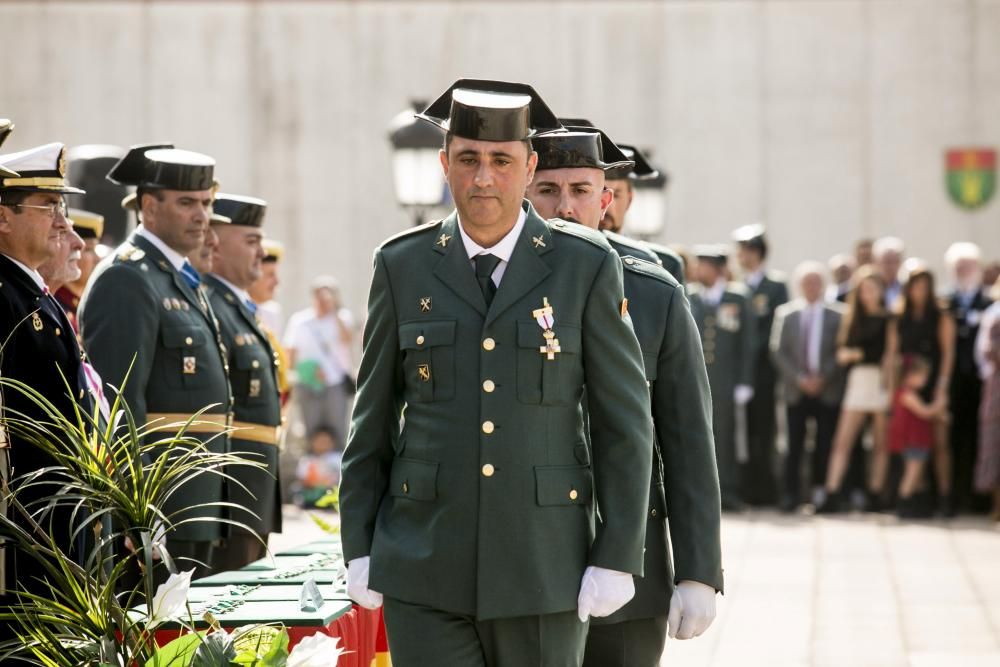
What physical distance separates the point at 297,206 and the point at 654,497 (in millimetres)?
17788

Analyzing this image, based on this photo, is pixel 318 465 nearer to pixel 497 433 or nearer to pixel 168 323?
pixel 168 323

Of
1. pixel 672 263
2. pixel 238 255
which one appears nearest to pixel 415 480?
pixel 672 263

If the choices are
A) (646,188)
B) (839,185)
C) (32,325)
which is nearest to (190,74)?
(839,185)

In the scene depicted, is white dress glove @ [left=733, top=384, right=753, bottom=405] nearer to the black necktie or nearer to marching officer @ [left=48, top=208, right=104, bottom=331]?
marching officer @ [left=48, top=208, right=104, bottom=331]

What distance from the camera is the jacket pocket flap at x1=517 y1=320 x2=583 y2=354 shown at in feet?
12.8

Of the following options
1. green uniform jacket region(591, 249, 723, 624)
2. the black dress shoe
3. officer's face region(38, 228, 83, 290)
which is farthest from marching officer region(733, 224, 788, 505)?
green uniform jacket region(591, 249, 723, 624)

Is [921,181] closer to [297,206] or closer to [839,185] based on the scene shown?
[839,185]

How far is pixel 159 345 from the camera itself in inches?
259

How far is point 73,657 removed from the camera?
12.7 feet

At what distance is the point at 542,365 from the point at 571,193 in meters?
1.19

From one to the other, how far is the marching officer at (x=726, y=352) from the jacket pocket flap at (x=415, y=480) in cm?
1045

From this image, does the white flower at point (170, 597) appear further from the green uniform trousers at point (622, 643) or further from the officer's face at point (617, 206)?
the officer's face at point (617, 206)

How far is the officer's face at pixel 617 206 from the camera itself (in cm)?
591

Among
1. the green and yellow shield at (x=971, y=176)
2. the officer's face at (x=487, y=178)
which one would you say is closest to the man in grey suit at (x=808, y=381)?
the green and yellow shield at (x=971, y=176)
